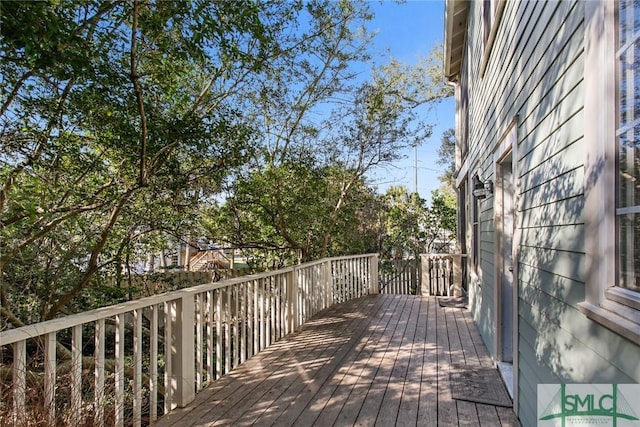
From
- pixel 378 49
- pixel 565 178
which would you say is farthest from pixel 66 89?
pixel 378 49

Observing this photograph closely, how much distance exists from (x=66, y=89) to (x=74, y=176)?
3.38 feet

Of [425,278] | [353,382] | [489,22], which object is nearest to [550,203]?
[353,382]

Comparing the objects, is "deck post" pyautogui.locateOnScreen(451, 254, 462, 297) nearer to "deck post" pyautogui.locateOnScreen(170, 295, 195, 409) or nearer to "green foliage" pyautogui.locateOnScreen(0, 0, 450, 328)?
"green foliage" pyautogui.locateOnScreen(0, 0, 450, 328)

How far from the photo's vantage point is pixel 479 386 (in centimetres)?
307

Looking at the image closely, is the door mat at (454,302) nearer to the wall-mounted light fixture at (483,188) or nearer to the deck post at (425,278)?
the deck post at (425,278)

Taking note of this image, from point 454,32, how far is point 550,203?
593 cm

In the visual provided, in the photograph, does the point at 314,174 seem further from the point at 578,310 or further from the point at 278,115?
the point at 578,310

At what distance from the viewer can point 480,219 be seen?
489cm

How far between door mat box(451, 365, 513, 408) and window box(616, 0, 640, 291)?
1.86 meters

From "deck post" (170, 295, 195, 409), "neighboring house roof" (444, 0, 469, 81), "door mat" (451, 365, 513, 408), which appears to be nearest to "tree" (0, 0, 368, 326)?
"deck post" (170, 295, 195, 409)

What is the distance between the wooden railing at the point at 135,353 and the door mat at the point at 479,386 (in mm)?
1998

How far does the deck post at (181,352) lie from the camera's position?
2750mm

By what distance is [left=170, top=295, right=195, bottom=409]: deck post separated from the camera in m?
2.75

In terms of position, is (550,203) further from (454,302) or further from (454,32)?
(454,32)
